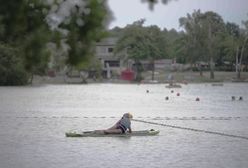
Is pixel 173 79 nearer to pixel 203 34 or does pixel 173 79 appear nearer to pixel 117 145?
pixel 203 34

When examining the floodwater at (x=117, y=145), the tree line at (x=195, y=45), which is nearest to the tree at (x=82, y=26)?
the floodwater at (x=117, y=145)

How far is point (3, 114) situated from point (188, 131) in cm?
1340

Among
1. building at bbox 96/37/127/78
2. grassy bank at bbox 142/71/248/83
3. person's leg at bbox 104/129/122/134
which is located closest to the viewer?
person's leg at bbox 104/129/122/134

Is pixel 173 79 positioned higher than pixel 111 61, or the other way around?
pixel 111 61

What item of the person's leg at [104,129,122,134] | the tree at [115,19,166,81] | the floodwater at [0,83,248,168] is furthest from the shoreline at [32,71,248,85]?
the person's leg at [104,129,122,134]

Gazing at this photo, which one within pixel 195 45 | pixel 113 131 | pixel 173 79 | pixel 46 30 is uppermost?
pixel 195 45

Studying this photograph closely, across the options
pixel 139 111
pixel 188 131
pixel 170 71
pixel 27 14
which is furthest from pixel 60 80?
pixel 27 14

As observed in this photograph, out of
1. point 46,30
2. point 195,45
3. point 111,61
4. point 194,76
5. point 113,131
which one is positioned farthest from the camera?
point 111,61

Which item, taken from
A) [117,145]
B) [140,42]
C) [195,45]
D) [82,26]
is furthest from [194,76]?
[82,26]

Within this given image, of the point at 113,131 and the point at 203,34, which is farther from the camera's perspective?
the point at 203,34

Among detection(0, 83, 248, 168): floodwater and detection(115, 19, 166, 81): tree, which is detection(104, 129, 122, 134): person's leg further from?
detection(115, 19, 166, 81): tree

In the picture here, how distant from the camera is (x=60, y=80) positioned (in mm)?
97812

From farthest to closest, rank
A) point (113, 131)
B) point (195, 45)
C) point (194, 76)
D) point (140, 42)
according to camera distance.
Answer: point (194, 76) → point (195, 45) → point (140, 42) → point (113, 131)

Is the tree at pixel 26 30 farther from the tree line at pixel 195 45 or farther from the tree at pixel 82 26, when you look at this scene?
the tree line at pixel 195 45
